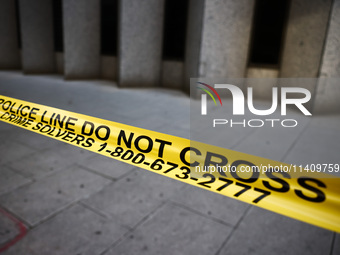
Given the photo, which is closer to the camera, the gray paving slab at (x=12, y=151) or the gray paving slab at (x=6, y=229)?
the gray paving slab at (x=6, y=229)

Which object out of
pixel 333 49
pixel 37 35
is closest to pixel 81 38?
pixel 37 35

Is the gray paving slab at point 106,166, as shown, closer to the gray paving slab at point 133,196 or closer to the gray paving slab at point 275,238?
the gray paving slab at point 133,196

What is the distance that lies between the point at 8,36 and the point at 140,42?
1024 centimetres

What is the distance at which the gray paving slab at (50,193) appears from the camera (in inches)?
108

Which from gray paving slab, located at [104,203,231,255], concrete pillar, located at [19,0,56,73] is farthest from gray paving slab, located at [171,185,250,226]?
concrete pillar, located at [19,0,56,73]

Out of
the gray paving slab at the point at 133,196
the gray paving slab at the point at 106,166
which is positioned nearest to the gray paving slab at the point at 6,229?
the gray paving slab at the point at 133,196

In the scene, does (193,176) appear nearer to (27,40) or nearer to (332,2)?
(332,2)

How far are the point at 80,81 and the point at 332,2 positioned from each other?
1021 centimetres

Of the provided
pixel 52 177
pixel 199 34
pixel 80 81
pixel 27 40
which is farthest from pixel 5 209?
pixel 27 40

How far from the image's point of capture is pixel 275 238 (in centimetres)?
253

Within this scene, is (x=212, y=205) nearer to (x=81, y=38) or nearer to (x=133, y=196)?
(x=133, y=196)

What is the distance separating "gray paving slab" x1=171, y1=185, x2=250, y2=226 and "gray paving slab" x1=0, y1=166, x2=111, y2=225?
107cm

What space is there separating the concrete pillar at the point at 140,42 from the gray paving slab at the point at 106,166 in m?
7.52

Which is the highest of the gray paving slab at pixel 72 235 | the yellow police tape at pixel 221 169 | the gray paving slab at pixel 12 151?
the yellow police tape at pixel 221 169
